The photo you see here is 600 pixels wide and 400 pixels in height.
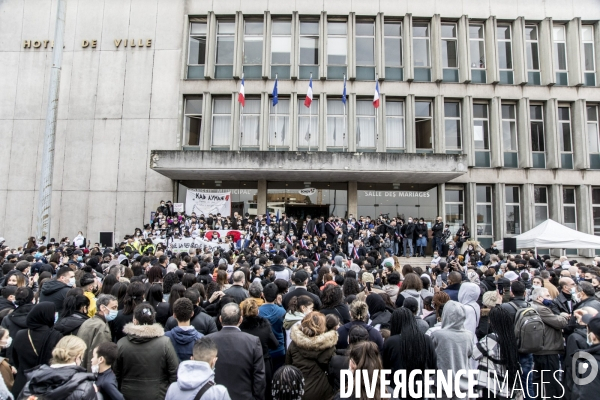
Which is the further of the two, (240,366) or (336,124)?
(336,124)

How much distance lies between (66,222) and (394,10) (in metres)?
22.1

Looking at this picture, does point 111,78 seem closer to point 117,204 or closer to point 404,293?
point 117,204

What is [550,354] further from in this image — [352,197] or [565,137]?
[565,137]

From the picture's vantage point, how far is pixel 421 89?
79.6ft

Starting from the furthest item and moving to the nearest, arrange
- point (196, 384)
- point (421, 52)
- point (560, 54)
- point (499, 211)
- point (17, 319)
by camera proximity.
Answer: point (560, 54) < point (421, 52) < point (499, 211) < point (17, 319) < point (196, 384)

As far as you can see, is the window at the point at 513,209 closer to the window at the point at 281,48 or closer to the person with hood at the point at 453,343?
the window at the point at 281,48

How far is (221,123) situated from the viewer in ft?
81.1

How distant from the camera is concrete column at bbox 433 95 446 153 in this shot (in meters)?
23.8

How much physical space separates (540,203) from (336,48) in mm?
14876

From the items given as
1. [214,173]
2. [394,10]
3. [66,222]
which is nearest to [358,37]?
[394,10]

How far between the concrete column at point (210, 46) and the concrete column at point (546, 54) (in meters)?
19.2

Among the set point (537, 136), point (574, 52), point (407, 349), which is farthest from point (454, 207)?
point (407, 349)

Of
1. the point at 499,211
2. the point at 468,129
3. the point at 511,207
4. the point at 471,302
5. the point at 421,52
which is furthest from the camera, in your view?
the point at 421,52

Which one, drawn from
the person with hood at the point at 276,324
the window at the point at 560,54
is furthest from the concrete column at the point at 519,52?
the person with hood at the point at 276,324
